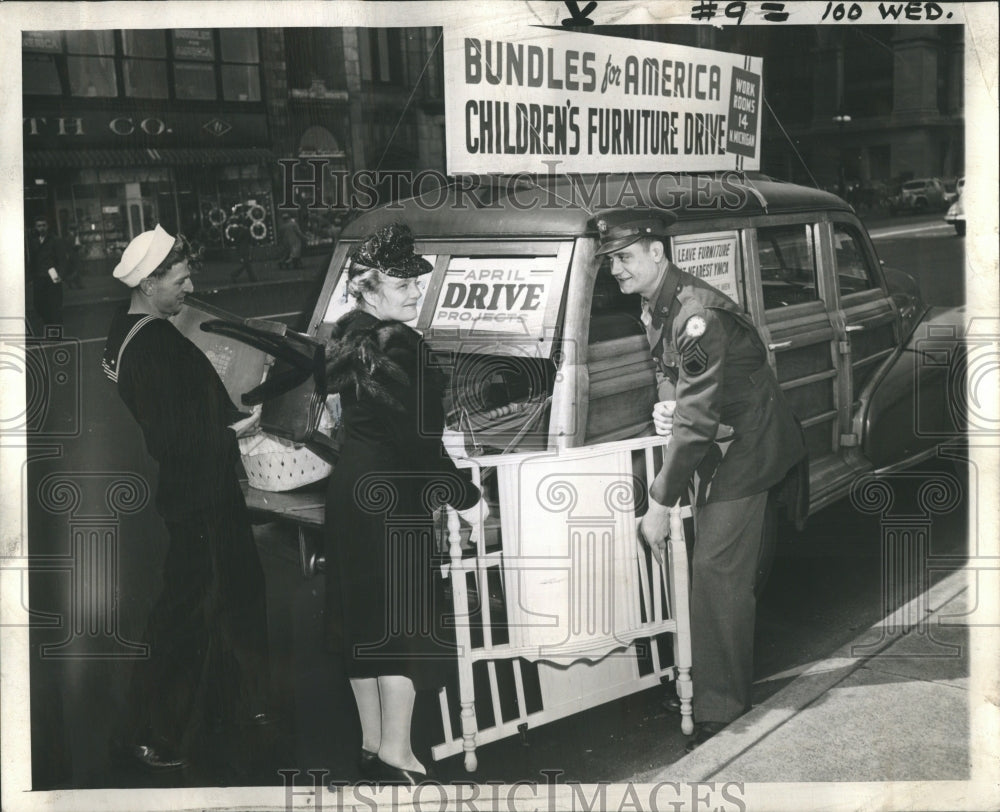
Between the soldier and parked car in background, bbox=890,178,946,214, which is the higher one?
parked car in background, bbox=890,178,946,214

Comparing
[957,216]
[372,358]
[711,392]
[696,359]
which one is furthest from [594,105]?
[957,216]

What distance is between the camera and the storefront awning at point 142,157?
369 centimetres

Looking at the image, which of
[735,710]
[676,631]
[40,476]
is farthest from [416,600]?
[40,476]

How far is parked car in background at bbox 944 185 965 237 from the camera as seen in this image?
389 cm

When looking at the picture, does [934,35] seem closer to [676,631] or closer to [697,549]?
[697,549]

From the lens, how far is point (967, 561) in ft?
13.0

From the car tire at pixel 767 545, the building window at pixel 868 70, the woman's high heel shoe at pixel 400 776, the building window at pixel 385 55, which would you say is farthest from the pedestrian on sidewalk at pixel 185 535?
the building window at pixel 868 70

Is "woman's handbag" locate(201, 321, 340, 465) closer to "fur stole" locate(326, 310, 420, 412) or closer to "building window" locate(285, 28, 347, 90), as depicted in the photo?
"fur stole" locate(326, 310, 420, 412)

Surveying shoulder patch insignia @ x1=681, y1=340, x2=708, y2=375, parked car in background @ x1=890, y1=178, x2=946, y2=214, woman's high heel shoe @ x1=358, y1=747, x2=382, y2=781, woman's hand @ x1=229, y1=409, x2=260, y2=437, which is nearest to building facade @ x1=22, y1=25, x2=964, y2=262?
woman's hand @ x1=229, y1=409, x2=260, y2=437

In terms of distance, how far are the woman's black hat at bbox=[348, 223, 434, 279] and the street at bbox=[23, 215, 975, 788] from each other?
0.24 m

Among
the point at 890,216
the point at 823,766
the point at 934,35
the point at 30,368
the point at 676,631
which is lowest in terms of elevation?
the point at 823,766

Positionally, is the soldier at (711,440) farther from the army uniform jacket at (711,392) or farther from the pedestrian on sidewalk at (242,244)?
the pedestrian on sidewalk at (242,244)

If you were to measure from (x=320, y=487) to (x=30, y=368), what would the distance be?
3.99 ft

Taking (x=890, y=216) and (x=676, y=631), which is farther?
(x=890, y=216)
